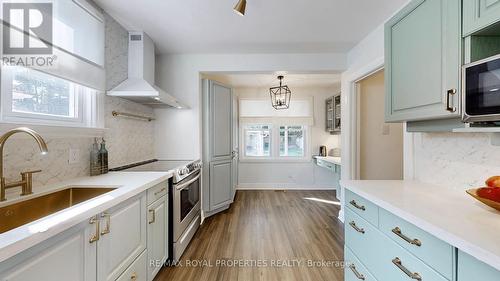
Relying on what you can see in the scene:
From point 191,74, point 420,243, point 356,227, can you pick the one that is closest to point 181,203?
point 356,227

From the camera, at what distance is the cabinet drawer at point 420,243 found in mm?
794

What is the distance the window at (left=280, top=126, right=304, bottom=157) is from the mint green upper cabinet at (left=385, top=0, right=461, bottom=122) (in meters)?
3.36

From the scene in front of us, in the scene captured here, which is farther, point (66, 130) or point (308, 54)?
point (308, 54)

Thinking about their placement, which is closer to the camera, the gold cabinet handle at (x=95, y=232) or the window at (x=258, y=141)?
the gold cabinet handle at (x=95, y=232)

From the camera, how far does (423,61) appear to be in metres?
1.25

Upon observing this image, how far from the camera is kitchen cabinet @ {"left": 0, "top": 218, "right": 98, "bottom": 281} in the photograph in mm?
712

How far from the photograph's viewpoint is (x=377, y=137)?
3000mm

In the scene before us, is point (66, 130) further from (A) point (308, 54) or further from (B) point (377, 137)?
(B) point (377, 137)

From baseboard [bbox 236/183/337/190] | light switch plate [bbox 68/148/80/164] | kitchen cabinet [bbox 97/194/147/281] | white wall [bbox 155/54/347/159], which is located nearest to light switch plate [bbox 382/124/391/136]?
white wall [bbox 155/54/347/159]

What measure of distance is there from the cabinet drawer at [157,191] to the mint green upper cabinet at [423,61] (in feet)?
6.30

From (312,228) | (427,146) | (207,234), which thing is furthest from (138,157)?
(427,146)

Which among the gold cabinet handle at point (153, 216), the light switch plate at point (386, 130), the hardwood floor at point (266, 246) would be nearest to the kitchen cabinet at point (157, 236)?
the gold cabinet handle at point (153, 216)

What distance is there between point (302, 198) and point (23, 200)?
388 centimetres

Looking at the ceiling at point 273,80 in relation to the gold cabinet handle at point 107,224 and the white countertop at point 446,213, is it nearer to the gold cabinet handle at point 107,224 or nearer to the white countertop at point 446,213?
the white countertop at point 446,213
